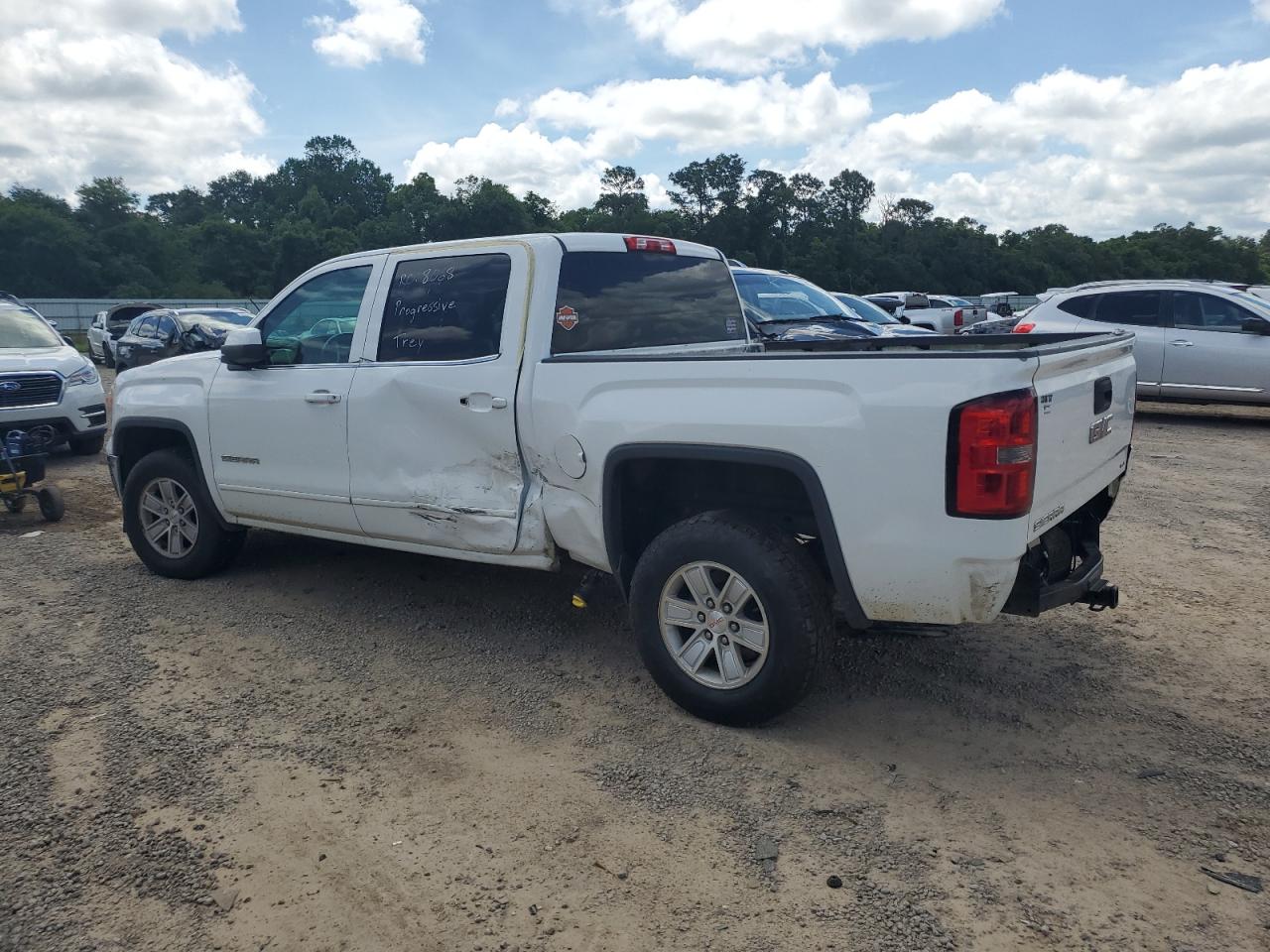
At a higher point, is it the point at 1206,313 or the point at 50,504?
the point at 1206,313

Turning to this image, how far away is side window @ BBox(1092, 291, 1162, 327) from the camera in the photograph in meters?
11.7

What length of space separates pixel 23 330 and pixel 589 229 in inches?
1878

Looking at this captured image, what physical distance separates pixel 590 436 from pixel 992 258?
7276cm

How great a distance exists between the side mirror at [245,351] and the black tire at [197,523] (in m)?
0.89

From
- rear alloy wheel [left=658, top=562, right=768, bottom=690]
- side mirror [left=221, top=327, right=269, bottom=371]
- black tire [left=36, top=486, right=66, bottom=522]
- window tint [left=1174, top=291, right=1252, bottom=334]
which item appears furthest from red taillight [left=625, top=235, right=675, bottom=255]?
window tint [left=1174, top=291, right=1252, bottom=334]

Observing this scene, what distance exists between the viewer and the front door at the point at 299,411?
4.80 metres

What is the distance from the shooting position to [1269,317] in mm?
11016

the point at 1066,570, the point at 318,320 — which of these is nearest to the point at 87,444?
the point at 318,320

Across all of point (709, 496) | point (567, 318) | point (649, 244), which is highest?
point (649, 244)

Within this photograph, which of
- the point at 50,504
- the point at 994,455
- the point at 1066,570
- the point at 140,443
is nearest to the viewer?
the point at 994,455

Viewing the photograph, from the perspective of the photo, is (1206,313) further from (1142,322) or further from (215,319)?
(215,319)

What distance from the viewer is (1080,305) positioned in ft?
39.3

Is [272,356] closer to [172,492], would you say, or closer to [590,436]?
[172,492]

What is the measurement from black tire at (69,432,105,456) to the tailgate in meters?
9.83
